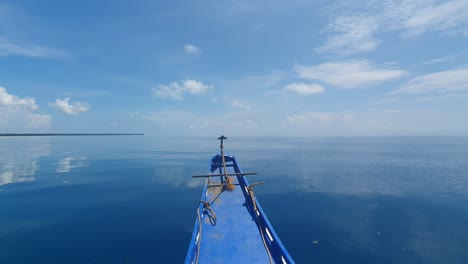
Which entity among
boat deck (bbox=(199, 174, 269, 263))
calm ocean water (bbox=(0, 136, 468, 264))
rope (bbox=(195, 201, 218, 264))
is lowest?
calm ocean water (bbox=(0, 136, 468, 264))

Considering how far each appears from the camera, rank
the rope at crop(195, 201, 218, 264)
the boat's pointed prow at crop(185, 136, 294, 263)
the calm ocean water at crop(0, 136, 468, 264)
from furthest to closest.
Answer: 1. the calm ocean water at crop(0, 136, 468, 264)
2. the rope at crop(195, 201, 218, 264)
3. the boat's pointed prow at crop(185, 136, 294, 263)

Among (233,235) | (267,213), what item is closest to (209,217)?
(233,235)

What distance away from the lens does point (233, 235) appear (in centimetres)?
904

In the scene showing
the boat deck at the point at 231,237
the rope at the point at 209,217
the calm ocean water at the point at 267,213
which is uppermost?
the rope at the point at 209,217

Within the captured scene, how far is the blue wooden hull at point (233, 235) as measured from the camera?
760 cm

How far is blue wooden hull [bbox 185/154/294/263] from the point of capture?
7602mm

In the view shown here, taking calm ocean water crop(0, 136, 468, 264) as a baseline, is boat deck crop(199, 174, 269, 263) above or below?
above

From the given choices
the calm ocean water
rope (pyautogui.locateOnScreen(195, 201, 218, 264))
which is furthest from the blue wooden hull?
the calm ocean water

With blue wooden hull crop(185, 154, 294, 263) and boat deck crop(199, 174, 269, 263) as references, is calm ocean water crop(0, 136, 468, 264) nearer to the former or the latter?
blue wooden hull crop(185, 154, 294, 263)

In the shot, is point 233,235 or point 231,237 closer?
point 231,237

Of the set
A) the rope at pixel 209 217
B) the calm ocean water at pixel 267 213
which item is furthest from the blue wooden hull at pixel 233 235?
the calm ocean water at pixel 267 213

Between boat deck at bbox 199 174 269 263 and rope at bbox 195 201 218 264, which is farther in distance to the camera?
rope at bbox 195 201 218 264

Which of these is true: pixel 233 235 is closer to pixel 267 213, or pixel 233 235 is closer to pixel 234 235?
pixel 234 235

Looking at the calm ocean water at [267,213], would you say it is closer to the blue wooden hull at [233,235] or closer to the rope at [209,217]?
the rope at [209,217]
